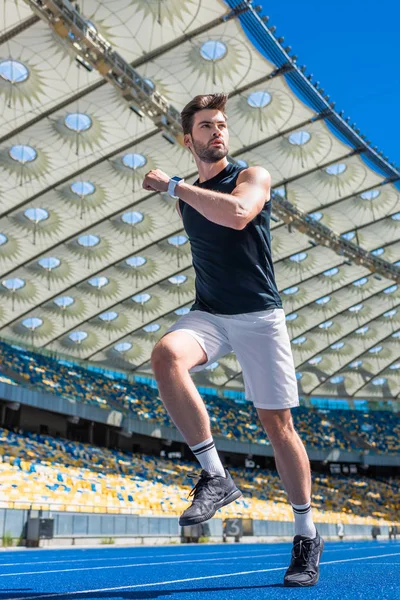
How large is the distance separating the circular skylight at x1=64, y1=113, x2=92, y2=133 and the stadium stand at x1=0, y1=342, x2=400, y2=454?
17.6 metres

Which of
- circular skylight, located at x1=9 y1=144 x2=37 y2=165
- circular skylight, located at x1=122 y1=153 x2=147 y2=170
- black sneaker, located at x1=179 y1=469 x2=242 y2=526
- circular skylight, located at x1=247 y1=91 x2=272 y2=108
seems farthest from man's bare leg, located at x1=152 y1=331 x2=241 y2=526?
circular skylight, located at x1=122 y1=153 x2=147 y2=170

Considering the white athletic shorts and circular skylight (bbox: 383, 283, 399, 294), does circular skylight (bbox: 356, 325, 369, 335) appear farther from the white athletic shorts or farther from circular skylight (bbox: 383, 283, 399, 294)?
the white athletic shorts

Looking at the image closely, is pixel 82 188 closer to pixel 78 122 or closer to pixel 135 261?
pixel 78 122

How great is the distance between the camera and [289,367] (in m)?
3.19

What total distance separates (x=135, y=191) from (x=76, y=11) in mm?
10846

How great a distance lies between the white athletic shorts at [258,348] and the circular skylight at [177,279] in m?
35.1

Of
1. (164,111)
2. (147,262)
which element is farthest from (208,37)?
(147,262)

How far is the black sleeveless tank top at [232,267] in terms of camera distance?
3.18 meters

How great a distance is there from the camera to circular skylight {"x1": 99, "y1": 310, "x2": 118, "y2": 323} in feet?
135

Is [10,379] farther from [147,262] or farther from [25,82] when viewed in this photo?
[25,82]

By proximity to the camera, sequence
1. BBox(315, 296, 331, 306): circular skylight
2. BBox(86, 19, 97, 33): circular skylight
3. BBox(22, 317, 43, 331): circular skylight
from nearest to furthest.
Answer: BBox(86, 19, 97, 33): circular skylight, BBox(22, 317, 43, 331): circular skylight, BBox(315, 296, 331, 306): circular skylight

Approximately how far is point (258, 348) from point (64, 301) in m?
36.5

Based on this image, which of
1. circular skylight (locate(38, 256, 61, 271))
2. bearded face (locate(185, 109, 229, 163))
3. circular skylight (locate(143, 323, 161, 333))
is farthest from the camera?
circular skylight (locate(143, 323, 161, 333))

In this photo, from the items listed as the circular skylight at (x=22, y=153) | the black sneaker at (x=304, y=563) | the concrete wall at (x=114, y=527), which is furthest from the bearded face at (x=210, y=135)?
the circular skylight at (x=22, y=153)
